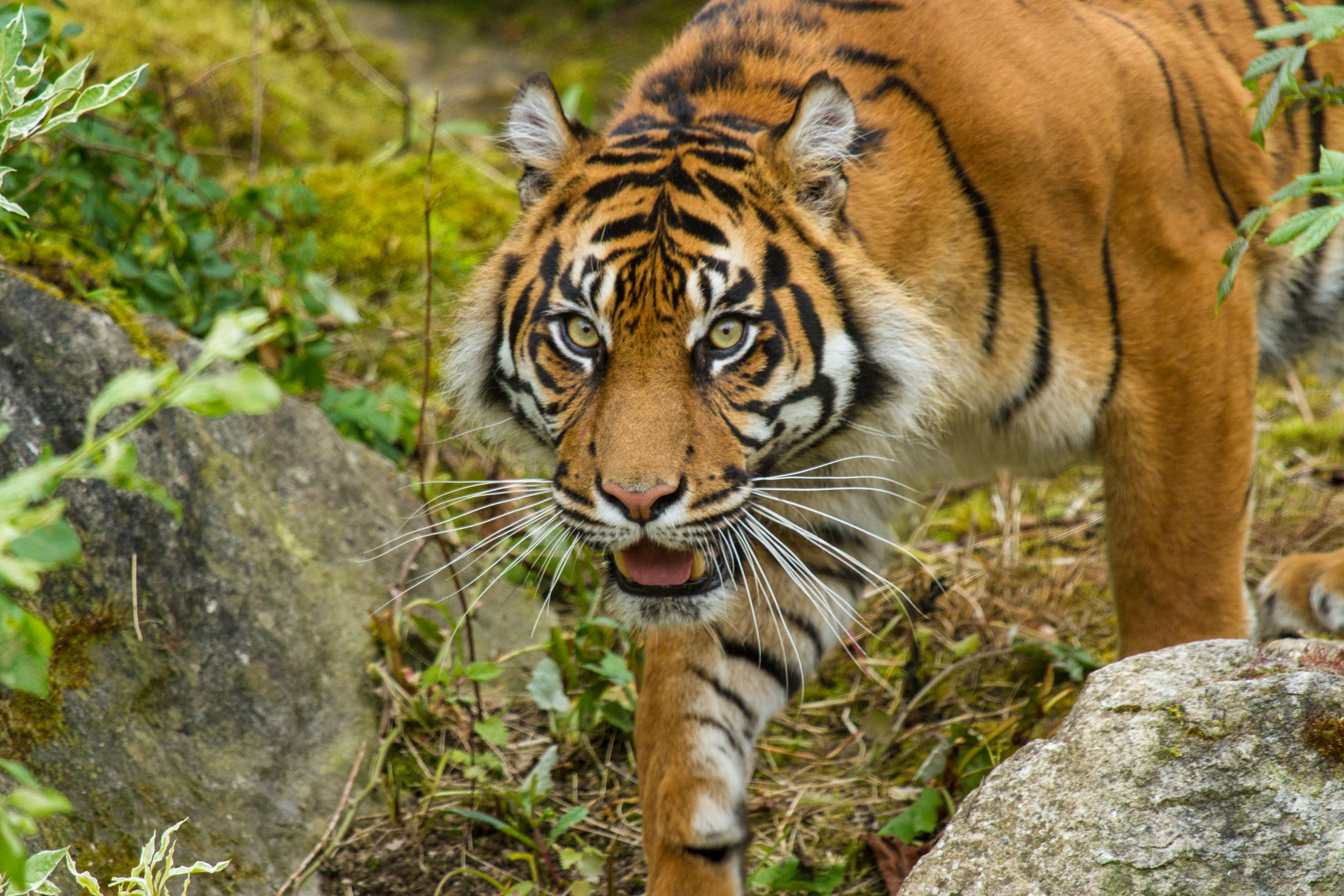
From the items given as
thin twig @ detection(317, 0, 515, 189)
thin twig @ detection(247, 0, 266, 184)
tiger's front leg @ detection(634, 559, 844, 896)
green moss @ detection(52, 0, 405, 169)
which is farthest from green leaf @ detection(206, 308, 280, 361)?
green moss @ detection(52, 0, 405, 169)

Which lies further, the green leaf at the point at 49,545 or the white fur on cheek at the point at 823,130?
the white fur on cheek at the point at 823,130

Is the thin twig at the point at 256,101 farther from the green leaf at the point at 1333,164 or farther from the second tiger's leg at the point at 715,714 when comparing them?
the green leaf at the point at 1333,164

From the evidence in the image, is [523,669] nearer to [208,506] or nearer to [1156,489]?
[208,506]

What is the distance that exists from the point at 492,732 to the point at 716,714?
0.52 meters

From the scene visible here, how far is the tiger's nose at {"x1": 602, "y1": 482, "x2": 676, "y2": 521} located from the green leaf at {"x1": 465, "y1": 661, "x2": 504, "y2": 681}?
740 mm

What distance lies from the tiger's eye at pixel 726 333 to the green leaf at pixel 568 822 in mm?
972

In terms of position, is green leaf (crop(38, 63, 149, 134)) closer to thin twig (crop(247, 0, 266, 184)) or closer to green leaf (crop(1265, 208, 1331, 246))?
green leaf (crop(1265, 208, 1331, 246))

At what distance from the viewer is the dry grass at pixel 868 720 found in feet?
8.21

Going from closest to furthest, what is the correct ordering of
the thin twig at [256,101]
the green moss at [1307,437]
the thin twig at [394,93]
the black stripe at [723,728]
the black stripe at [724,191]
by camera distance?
the black stripe at [724,191], the black stripe at [723,728], the thin twig at [256,101], the green moss at [1307,437], the thin twig at [394,93]

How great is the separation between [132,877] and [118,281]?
1891 mm

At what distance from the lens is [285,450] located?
2799 millimetres

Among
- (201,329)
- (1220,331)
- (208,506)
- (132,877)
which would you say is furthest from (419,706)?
(1220,331)

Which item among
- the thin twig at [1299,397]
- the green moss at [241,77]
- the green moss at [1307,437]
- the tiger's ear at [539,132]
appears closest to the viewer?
the tiger's ear at [539,132]

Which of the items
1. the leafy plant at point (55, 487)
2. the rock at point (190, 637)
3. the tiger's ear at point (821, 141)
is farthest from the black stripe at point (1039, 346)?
the leafy plant at point (55, 487)
